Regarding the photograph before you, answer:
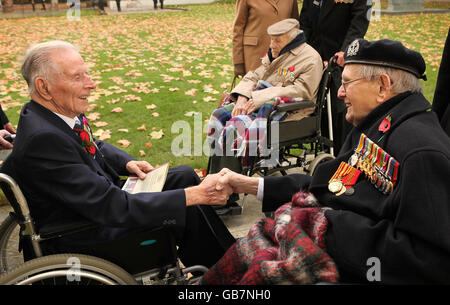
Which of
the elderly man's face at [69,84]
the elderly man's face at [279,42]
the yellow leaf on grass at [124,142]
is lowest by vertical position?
the yellow leaf on grass at [124,142]

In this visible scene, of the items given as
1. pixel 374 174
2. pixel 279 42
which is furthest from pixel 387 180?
pixel 279 42

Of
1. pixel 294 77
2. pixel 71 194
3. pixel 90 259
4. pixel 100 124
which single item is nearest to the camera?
pixel 90 259

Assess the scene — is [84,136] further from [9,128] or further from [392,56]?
[392,56]

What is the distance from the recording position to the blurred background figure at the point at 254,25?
4.17 metres

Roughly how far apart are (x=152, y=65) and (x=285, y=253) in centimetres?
786

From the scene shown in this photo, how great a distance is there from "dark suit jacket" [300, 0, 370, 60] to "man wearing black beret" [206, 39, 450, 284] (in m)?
2.17

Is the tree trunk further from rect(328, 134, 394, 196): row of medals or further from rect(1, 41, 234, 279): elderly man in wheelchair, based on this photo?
rect(328, 134, 394, 196): row of medals

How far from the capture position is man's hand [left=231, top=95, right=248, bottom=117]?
3.63 m

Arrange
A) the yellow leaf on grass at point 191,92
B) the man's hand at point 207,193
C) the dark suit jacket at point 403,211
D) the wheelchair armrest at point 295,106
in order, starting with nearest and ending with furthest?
the dark suit jacket at point 403,211
the man's hand at point 207,193
the wheelchair armrest at point 295,106
the yellow leaf on grass at point 191,92

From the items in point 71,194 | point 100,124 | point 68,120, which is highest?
point 68,120

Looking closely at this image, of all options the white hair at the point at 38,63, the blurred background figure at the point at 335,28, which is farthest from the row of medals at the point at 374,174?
the blurred background figure at the point at 335,28

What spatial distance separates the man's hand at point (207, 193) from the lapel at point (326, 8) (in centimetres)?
267

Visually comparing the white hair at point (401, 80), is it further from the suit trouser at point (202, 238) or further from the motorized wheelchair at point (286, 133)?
the motorized wheelchair at point (286, 133)

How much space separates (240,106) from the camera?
369 centimetres
